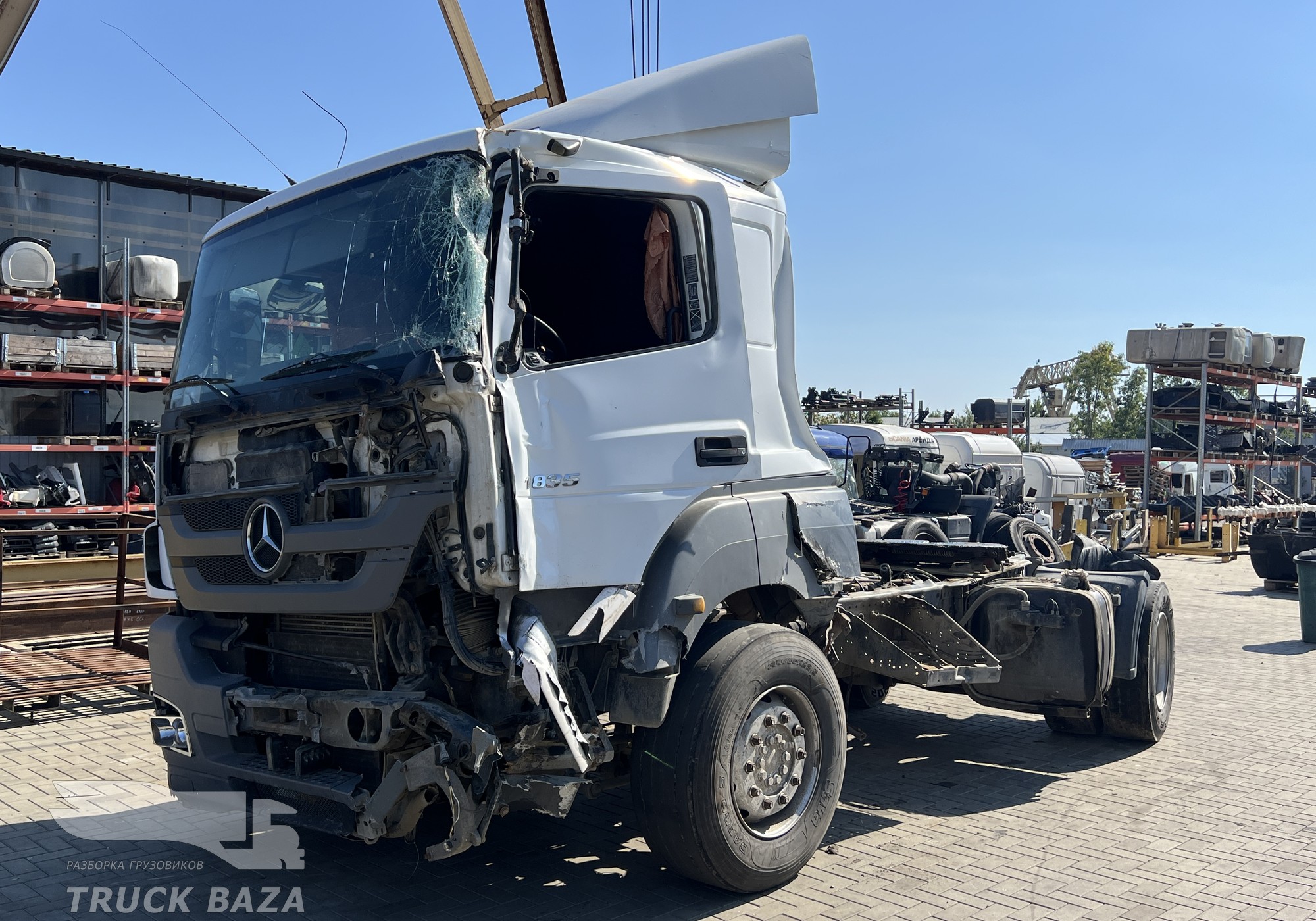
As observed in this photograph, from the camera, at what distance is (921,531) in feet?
32.3

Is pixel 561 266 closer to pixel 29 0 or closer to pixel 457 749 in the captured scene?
pixel 457 749

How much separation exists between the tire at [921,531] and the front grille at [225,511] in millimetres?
6279

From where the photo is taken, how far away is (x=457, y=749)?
163 inches

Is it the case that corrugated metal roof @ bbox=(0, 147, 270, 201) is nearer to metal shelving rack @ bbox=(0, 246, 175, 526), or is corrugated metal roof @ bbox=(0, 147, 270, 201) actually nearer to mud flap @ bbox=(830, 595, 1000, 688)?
metal shelving rack @ bbox=(0, 246, 175, 526)

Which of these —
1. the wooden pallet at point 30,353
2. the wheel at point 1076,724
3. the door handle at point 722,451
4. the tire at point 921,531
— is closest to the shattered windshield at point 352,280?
the door handle at point 722,451

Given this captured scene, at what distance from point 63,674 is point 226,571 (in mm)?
4847

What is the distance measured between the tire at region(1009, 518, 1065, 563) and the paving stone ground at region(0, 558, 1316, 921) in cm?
256

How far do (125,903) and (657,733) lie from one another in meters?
2.44

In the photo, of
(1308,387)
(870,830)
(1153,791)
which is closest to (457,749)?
(870,830)

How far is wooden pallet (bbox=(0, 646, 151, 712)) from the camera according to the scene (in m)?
8.24

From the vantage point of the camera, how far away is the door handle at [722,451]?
4926 millimetres

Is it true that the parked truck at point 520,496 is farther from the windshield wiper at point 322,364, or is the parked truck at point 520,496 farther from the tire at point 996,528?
the tire at point 996,528

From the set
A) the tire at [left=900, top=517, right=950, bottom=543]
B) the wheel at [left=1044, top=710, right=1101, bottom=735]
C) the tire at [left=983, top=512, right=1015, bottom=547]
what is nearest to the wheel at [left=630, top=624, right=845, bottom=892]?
the wheel at [left=1044, top=710, right=1101, bottom=735]

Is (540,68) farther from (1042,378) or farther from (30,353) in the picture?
(1042,378)
